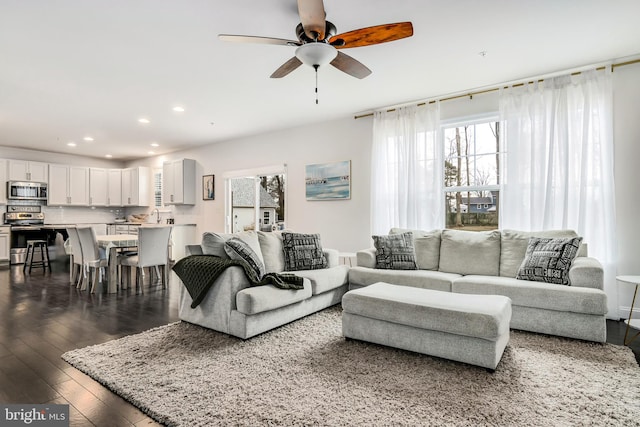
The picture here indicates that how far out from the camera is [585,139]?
12.0 ft

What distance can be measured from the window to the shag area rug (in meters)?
1.96

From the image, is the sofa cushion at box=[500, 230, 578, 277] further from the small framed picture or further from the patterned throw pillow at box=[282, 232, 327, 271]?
the small framed picture

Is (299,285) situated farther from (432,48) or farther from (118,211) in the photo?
(118,211)

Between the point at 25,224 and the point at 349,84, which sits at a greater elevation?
the point at 349,84

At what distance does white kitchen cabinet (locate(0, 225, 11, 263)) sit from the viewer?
23.7ft

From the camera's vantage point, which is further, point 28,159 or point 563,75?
point 28,159

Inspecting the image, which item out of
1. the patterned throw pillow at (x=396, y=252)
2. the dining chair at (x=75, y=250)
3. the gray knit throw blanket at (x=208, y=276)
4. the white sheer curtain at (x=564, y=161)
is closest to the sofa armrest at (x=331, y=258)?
the patterned throw pillow at (x=396, y=252)

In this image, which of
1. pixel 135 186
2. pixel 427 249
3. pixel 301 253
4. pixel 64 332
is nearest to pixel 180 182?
pixel 135 186

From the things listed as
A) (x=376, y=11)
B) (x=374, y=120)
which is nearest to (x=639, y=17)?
(x=376, y=11)

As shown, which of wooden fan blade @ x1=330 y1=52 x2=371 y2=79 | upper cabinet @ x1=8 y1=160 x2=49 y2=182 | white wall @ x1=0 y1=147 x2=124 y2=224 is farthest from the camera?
white wall @ x1=0 y1=147 x2=124 y2=224

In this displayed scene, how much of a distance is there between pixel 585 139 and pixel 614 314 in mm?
1871

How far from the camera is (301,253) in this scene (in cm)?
396

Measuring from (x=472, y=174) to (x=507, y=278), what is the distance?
1.65 meters

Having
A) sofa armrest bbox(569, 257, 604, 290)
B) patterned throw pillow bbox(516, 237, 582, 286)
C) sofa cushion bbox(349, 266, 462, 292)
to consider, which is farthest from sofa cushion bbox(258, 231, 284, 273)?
sofa armrest bbox(569, 257, 604, 290)
